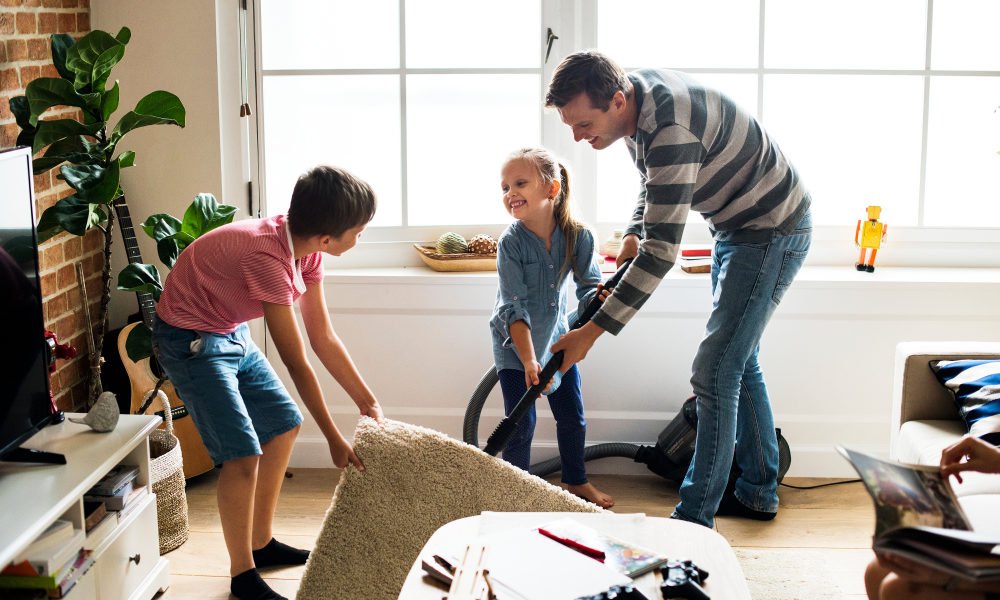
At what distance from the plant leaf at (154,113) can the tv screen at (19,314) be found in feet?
1.96

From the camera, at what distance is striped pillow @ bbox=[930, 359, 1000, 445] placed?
91.0 inches

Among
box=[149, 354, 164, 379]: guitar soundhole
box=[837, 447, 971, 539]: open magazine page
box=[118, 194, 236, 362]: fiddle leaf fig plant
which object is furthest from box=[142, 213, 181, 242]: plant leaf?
box=[837, 447, 971, 539]: open magazine page

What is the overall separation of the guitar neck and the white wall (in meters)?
0.56

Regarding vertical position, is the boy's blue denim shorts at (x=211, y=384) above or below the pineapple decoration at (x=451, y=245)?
below

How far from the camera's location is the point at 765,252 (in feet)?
8.64

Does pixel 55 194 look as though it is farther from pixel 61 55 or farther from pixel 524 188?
pixel 524 188

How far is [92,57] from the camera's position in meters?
2.67

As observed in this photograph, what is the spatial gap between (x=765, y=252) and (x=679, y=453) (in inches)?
30.6

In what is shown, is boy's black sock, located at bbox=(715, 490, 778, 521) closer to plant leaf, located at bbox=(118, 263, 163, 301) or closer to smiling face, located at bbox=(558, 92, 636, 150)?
smiling face, located at bbox=(558, 92, 636, 150)

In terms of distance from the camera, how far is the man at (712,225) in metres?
2.38

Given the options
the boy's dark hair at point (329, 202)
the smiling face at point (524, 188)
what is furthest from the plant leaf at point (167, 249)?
the smiling face at point (524, 188)

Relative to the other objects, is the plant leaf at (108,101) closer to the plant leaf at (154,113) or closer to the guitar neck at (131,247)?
the plant leaf at (154,113)

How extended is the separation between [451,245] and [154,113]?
1.02 metres

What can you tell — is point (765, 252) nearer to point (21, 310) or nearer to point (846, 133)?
point (846, 133)
